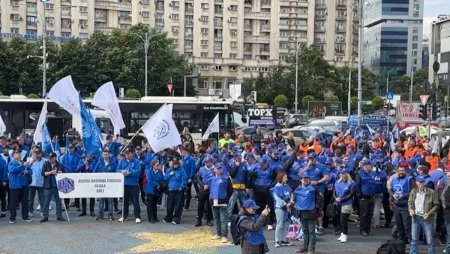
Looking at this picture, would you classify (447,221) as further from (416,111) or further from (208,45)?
(208,45)

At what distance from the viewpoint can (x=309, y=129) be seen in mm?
35500

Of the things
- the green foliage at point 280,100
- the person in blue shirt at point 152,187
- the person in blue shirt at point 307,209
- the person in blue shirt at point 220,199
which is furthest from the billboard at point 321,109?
the person in blue shirt at point 307,209

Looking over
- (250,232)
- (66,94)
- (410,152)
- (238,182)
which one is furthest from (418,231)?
(66,94)

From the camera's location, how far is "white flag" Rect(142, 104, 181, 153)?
16.1 m

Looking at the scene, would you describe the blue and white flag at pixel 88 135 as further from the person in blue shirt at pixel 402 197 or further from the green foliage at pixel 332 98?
the green foliage at pixel 332 98

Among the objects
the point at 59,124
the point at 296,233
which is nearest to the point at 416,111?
the point at 59,124

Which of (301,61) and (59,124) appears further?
(301,61)

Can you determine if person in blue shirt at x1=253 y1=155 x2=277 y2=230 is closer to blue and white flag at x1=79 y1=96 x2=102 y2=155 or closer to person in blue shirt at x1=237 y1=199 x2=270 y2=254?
blue and white flag at x1=79 y1=96 x2=102 y2=155

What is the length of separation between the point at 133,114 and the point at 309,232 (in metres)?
23.2

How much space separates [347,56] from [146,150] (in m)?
89.2

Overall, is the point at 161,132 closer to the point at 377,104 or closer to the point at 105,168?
the point at 105,168

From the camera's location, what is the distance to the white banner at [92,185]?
1529 centimetres

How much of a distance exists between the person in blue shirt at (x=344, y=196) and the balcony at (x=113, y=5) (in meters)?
83.3

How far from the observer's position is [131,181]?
50.7ft
